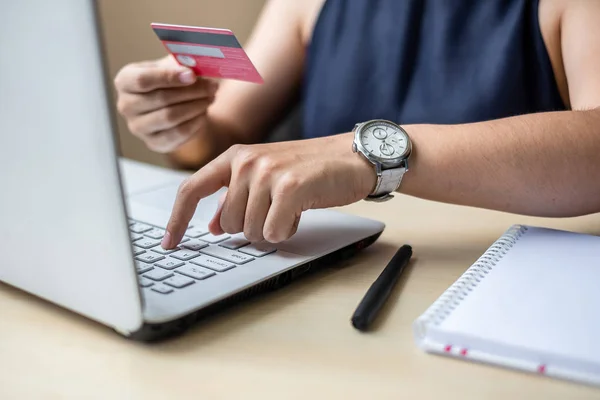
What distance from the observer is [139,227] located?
2.25 feet

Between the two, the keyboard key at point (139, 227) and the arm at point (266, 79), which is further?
the arm at point (266, 79)

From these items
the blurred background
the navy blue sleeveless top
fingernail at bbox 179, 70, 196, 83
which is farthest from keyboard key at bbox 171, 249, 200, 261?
the blurred background

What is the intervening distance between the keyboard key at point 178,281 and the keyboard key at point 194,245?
0.26ft

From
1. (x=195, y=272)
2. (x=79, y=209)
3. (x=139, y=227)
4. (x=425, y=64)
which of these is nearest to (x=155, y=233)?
(x=139, y=227)

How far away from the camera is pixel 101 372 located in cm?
44

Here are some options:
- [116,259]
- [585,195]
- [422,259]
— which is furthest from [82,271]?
[585,195]

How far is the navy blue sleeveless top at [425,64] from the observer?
1.04m

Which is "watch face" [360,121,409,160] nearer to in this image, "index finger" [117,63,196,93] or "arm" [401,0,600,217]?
"arm" [401,0,600,217]

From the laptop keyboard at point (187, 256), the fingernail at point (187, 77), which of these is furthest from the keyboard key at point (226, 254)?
the fingernail at point (187, 77)

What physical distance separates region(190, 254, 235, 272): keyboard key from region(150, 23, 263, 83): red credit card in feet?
0.78

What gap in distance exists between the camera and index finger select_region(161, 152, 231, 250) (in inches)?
24.1

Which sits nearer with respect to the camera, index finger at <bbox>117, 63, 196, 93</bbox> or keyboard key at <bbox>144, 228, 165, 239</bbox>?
keyboard key at <bbox>144, 228, 165, 239</bbox>

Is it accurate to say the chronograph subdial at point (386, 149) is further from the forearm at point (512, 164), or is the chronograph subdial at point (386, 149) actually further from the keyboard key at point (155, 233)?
the keyboard key at point (155, 233)

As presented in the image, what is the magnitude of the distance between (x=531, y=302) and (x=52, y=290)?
0.37 meters
